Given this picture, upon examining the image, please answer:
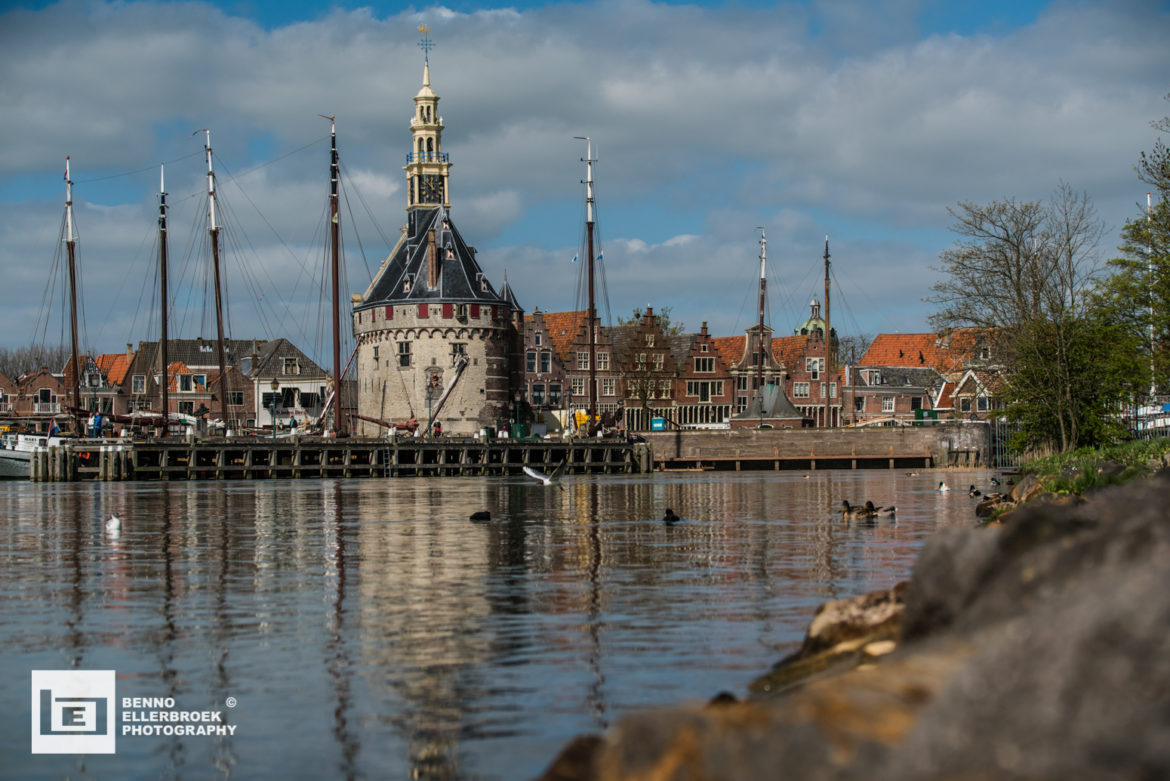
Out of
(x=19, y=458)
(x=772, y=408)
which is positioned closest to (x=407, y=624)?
(x=19, y=458)

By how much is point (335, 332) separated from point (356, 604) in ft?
226

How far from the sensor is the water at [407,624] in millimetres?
9838

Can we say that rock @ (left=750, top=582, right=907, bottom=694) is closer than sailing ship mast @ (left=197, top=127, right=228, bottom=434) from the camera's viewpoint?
Yes

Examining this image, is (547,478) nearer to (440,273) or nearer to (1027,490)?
(440,273)

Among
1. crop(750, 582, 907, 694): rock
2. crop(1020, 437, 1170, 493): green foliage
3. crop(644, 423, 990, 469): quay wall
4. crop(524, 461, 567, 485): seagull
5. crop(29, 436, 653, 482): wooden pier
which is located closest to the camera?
crop(750, 582, 907, 694): rock

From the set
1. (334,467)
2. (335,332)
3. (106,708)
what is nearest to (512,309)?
(335,332)

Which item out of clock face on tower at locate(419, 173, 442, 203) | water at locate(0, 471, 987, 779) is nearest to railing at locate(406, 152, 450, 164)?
clock face on tower at locate(419, 173, 442, 203)

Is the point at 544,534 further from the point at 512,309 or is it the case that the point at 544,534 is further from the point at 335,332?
the point at 512,309

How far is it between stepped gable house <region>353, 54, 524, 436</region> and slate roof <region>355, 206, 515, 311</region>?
82 mm

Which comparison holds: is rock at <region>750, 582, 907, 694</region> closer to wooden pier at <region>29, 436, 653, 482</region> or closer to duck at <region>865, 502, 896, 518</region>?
duck at <region>865, 502, 896, 518</region>

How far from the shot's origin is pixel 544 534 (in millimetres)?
29750

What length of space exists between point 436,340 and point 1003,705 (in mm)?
94765

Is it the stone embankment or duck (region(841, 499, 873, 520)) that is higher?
the stone embankment

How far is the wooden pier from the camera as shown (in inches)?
2923
